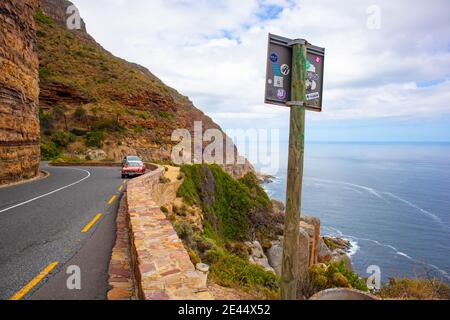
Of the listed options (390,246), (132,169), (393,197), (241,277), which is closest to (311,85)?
(241,277)

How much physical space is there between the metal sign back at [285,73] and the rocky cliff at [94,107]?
4153 centimetres

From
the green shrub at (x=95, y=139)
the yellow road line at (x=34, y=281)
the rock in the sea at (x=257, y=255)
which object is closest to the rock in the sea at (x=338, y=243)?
the rock in the sea at (x=257, y=255)

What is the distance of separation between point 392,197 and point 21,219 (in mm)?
83292

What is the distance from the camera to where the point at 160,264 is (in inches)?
167

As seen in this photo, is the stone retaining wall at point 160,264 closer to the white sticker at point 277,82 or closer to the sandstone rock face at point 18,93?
the white sticker at point 277,82

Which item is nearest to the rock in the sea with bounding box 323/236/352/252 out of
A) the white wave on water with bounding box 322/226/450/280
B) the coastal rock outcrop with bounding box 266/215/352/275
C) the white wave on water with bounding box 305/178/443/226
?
the white wave on water with bounding box 322/226/450/280

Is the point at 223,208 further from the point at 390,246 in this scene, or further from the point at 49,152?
the point at 390,246

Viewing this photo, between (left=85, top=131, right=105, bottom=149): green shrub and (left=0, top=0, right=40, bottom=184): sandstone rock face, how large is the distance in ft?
71.6

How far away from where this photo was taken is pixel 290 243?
10.5 ft

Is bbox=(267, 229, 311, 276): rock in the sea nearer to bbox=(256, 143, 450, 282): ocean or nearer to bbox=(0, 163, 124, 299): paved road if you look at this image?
bbox=(256, 143, 450, 282): ocean

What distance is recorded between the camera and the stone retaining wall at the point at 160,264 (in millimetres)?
3445

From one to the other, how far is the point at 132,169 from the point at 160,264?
17.5 meters
